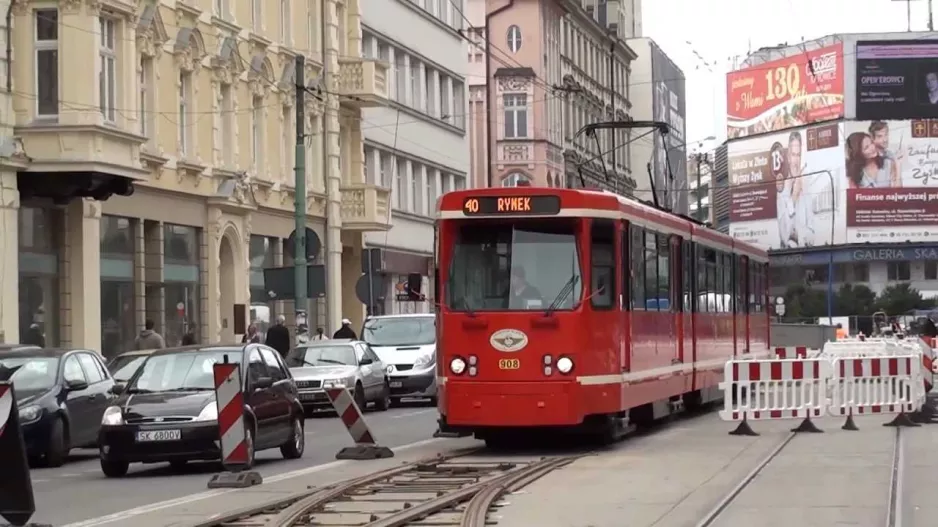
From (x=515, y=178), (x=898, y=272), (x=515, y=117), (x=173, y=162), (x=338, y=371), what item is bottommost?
(x=338, y=371)

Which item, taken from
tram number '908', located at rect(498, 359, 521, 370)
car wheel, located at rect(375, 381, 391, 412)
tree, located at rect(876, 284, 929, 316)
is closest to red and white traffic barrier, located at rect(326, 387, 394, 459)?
tram number '908', located at rect(498, 359, 521, 370)

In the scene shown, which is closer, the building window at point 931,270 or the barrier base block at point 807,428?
the barrier base block at point 807,428

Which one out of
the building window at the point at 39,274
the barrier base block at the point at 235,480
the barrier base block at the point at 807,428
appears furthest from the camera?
the building window at the point at 39,274

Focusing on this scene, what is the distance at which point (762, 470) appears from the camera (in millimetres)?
17797

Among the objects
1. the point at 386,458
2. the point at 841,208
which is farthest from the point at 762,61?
the point at 386,458

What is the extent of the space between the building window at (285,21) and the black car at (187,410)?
85.9 feet

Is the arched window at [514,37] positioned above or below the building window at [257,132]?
above

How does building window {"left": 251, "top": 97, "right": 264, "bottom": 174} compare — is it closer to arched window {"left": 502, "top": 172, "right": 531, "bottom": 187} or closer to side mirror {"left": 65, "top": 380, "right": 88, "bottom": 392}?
side mirror {"left": 65, "top": 380, "right": 88, "bottom": 392}

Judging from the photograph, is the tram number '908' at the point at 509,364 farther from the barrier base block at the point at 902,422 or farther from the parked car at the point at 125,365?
the parked car at the point at 125,365

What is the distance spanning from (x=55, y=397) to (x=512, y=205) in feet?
19.9

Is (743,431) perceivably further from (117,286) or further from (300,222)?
(117,286)

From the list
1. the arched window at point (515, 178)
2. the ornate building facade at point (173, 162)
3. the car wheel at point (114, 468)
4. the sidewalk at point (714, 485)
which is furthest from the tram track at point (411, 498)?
the arched window at point (515, 178)

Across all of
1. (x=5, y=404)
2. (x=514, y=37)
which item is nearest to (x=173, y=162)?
(x=5, y=404)

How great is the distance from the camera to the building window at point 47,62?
107ft
